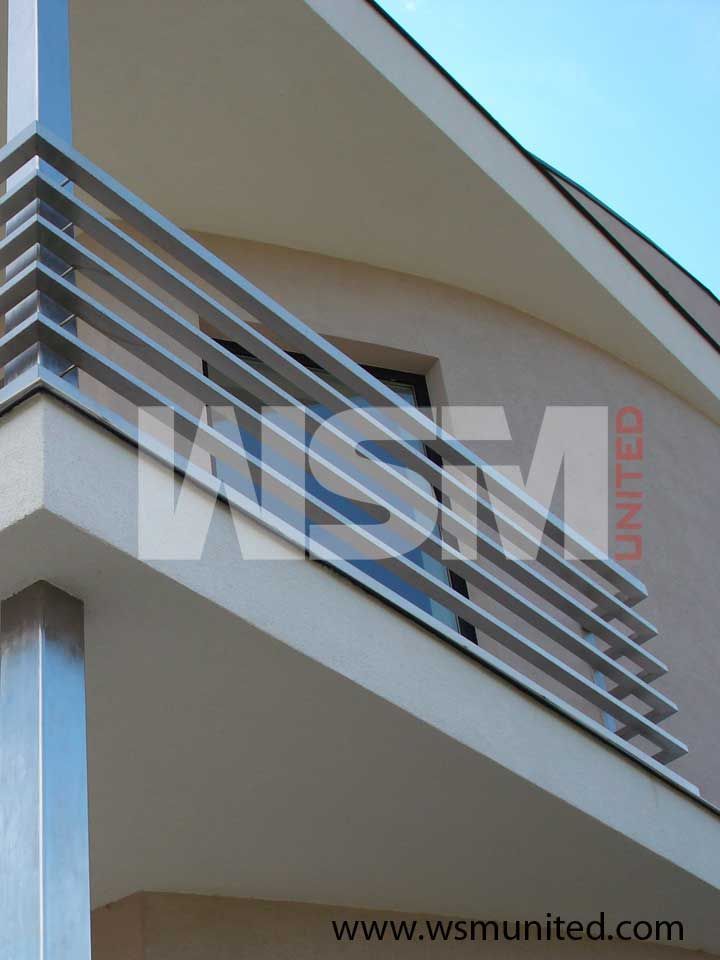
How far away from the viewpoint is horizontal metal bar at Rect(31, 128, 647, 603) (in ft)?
13.2

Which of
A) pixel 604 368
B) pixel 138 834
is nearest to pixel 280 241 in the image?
pixel 604 368

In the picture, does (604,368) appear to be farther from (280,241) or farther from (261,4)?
(261,4)

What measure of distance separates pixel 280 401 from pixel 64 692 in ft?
4.54

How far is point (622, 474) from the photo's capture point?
8.29 meters

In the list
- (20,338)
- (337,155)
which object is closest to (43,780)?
(20,338)

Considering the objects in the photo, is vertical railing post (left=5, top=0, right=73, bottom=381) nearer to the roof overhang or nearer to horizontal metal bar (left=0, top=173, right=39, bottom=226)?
horizontal metal bar (left=0, top=173, right=39, bottom=226)

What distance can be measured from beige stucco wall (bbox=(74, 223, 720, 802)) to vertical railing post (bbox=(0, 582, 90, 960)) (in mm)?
3627

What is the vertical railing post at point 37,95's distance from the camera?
149 inches

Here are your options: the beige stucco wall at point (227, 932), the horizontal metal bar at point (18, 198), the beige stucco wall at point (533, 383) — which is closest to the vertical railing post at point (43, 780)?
the horizontal metal bar at point (18, 198)

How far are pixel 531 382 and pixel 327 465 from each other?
393 cm

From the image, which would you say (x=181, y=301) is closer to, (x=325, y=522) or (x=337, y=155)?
(x=325, y=522)

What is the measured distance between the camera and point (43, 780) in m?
3.26

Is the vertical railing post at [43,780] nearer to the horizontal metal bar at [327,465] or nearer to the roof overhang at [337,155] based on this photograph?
the horizontal metal bar at [327,465]

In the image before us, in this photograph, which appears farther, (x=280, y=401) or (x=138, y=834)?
(x=138, y=834)
